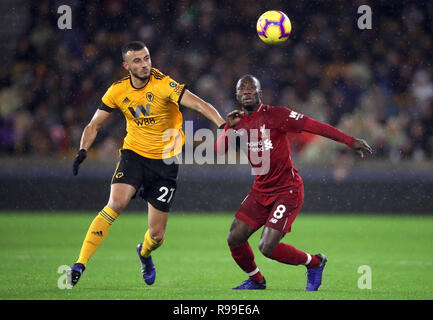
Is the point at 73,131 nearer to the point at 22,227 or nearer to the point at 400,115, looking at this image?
the point at 22,227

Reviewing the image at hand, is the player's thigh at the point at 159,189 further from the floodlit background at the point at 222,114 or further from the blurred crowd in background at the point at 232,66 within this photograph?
the blurred crowd in background at the point at 232,66

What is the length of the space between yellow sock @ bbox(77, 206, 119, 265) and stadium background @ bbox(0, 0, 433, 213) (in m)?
7.76

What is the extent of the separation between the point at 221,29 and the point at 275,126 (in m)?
10.9

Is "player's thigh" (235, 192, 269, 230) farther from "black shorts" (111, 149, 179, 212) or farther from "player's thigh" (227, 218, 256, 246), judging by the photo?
"black shorts" (111, 149, 179, 212)

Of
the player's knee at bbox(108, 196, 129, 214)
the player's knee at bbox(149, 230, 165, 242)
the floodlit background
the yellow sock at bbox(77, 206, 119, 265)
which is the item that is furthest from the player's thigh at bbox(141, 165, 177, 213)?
the floodlit background

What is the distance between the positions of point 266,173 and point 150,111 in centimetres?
140

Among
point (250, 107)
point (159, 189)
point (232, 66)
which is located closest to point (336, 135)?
point (250, 107)

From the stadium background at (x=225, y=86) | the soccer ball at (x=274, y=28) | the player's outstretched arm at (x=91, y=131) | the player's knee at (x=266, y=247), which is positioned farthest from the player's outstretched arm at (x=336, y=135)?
the stadium background at (x=225, y=86)

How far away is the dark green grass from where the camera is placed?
7.04 metres

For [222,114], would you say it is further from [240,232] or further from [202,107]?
[240,232]

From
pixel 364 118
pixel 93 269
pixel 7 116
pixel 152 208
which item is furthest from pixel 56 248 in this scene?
pixel 364 118

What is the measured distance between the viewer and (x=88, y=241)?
7.06 meters

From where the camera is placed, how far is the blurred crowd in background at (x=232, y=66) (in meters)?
15.7

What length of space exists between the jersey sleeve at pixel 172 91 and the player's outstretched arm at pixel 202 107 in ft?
0.19
